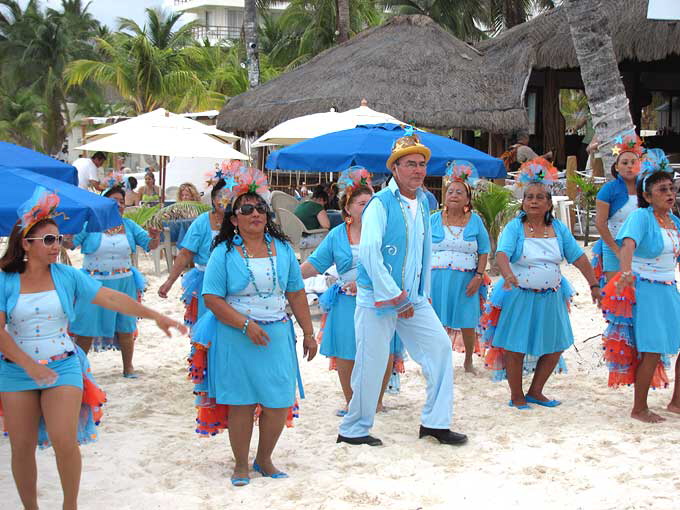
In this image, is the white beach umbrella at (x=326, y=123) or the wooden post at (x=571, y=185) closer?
the white beach umbrella at (x=326, y=123)

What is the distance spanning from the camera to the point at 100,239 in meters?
7.18

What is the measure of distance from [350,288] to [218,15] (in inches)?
2653

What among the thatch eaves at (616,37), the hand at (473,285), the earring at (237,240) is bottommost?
the hand at (473,285)

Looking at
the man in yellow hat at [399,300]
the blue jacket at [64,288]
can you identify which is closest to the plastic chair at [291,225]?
the man in yellow hat at [399,300]

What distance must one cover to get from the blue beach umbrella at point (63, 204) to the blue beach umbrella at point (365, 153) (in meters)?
5.12

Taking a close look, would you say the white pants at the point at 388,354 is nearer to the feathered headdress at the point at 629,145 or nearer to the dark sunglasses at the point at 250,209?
the dark sunglasses at the point at 250,209

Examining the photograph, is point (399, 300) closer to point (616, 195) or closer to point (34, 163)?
point (34, 163)

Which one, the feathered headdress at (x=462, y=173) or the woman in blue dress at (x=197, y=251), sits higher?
the feathered headdress at (x=462, y=173)

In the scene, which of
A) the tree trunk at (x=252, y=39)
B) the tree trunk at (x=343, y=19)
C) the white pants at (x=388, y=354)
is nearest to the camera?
the white pants at (x=388, y=354)

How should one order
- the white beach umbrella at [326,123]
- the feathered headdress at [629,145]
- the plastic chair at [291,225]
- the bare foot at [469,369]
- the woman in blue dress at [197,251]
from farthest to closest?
the white beach umbrella at [326,123] → the plastic chair at [291,225] → the bare foot at [469,369] → the feathered headdress at [629,145] → the woman in blue dress at [197,251]

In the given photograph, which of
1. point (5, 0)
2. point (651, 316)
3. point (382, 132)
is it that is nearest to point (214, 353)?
point (651, 316)

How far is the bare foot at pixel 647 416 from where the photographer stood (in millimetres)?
5984

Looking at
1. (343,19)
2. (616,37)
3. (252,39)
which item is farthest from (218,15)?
(616,37)

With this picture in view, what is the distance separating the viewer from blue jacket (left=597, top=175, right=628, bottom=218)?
7188mm
